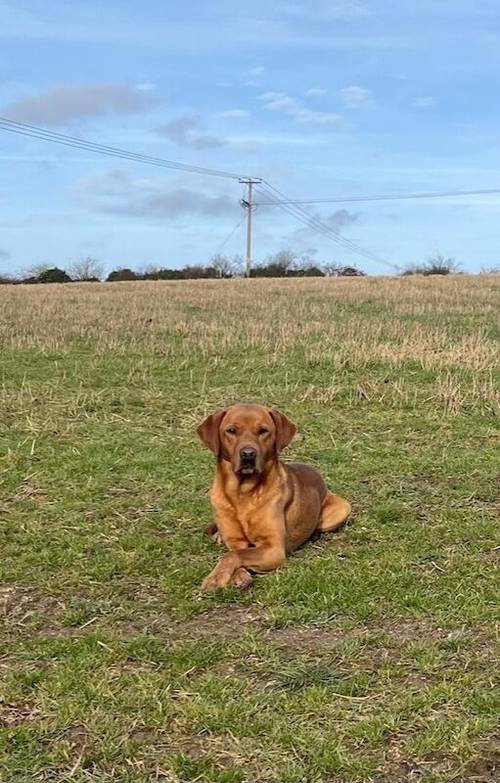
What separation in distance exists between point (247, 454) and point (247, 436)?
0.15 metres

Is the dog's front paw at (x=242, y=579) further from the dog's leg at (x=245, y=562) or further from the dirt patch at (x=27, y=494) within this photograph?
the dirt patch at (x=27, y=494)

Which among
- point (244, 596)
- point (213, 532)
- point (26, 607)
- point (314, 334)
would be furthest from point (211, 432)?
point (314, 334)

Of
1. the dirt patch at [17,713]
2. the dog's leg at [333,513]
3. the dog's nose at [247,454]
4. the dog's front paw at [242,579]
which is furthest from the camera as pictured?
the dog's leg at [333,513]

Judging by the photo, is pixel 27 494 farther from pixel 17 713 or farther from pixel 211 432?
pixel 17 713

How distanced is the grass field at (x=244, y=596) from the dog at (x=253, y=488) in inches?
7.3

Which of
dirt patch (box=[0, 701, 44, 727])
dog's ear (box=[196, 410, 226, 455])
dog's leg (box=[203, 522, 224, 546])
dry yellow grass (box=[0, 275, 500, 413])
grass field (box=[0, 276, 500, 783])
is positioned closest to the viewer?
grass field (box=[0, 276, 500, 783])

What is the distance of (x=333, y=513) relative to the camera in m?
5.84

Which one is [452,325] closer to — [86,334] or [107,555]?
[86,334]

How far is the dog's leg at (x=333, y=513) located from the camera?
5797mm

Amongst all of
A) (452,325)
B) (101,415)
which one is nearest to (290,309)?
(452,325)


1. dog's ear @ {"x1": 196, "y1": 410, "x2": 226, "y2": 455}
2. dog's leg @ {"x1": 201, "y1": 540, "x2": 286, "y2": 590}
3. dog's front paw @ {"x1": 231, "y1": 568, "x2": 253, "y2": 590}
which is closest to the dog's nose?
dog's ear @ {"x1": 196, "y1": 410, "x2": 226, "y2": 455}

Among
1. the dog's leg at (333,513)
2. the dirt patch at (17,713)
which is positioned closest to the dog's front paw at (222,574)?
the dog's leg at (333,513)

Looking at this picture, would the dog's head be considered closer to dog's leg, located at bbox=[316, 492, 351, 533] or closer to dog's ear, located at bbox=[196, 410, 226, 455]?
dog's ear, located at bbox=[196, 410, 226, 455]

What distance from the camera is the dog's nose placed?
5.04 m
